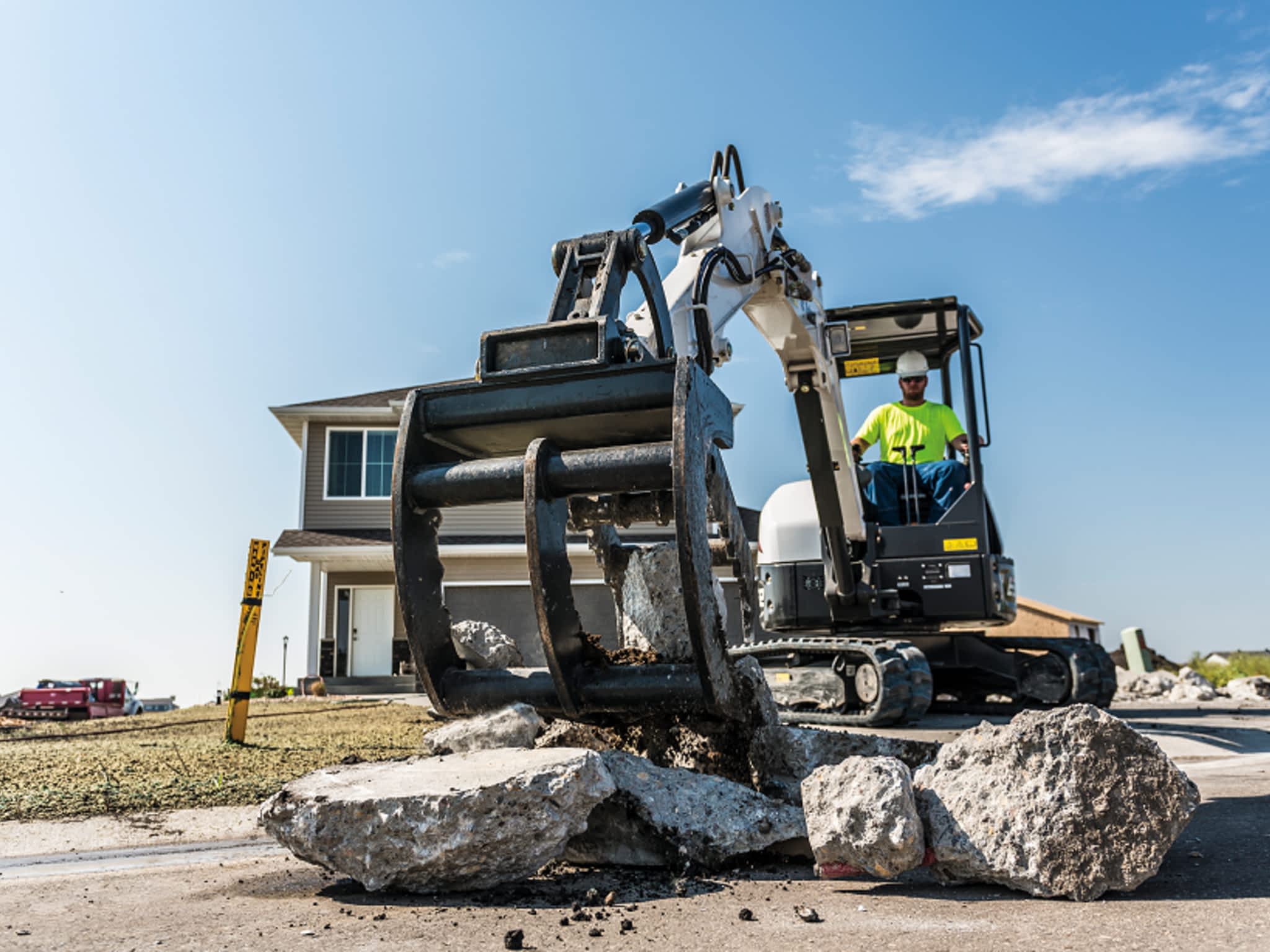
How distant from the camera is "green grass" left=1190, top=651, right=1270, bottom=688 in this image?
21172mm

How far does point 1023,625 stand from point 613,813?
2456 cm

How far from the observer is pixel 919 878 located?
350 centimetres

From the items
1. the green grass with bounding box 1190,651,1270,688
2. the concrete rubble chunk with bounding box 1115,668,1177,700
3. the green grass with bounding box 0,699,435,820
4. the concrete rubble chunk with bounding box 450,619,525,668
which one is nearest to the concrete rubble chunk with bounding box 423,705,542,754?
the green grass with bounding box 0,699,435,820

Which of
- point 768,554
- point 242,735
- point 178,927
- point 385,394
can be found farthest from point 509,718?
point 385,394

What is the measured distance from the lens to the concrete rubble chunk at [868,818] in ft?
10.6

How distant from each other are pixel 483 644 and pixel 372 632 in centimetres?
1518

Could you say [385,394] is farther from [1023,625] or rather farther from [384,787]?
[384,787]

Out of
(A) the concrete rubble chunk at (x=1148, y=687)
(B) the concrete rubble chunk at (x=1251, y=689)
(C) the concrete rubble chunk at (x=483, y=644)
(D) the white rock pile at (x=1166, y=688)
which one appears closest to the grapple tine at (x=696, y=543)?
(C) the concrete rubble chunk at (x=483, y=644)

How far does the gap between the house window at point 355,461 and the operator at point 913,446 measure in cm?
1273

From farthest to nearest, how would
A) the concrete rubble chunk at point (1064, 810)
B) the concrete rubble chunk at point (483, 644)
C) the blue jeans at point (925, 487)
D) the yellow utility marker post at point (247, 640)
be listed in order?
the blue jeans at point (925, 487)
the yellow utility marker post at point (247, 640)
the concrete rubble chunk at point (483, 644)
the concrete rubble chunk at point (1064, 810)

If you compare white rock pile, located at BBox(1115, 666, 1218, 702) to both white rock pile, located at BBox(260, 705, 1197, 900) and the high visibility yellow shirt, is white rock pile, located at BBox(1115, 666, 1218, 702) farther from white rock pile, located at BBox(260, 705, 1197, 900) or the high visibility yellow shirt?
white rock pile, located at BBox(260, 705, 1197, 900)

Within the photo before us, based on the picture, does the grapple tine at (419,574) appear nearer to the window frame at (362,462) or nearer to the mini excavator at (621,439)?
the mini excavator at (621,439)

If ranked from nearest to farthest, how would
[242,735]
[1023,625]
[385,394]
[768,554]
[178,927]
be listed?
[178,927] < [242,735] < [768,554] < [385,394] < [1023,625]

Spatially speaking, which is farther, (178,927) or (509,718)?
(509,718)
